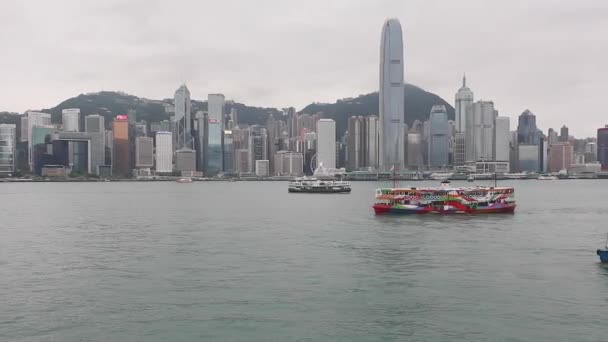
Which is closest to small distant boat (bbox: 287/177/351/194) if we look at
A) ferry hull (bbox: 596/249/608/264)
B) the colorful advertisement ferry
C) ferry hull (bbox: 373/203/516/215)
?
the colorful advertisement ferry

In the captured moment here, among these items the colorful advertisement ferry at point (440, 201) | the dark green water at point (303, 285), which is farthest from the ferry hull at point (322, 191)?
the dark green water at point (303, 285)

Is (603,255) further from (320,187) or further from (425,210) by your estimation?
(320,187)

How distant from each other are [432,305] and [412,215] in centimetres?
5966

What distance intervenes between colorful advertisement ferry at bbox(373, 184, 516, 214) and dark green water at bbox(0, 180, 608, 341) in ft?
71.8

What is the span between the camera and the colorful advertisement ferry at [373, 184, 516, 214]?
88.6 m

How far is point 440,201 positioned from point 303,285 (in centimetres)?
5794

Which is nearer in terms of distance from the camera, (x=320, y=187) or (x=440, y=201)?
(x=440, y=201)

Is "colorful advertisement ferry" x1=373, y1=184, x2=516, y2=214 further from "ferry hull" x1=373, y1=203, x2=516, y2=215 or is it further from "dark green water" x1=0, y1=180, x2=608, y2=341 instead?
"dark green water" x1=0, y1=180, x2=608, y2=341

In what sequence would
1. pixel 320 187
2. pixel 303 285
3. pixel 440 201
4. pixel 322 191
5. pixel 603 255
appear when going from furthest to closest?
pixel 320 187, pixel 322 191, pixel 440 201, pixel 603 255, pixel 303 285

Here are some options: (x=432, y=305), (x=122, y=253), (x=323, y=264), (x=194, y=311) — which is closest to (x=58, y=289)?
(x=194, y=311)

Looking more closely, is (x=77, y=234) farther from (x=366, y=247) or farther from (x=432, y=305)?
(x=432, y=305)

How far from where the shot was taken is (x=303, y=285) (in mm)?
35062

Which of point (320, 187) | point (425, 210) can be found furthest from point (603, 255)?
point (320, 187)

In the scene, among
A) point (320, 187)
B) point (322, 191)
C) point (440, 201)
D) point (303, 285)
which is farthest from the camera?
point (320, 187)
